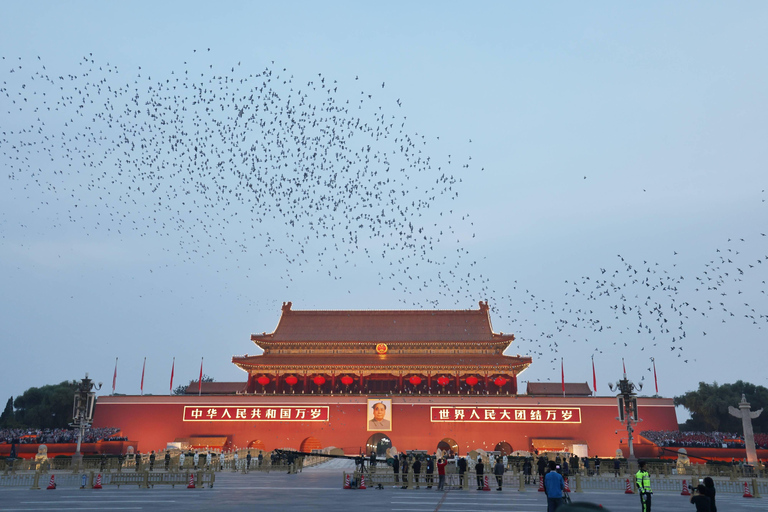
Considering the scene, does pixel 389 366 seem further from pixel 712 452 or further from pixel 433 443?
pixel 712 452

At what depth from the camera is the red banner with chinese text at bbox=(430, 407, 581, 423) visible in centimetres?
4466

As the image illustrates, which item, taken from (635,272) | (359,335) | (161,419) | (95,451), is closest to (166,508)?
(635,272)

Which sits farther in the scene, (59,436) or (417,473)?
(59,436)

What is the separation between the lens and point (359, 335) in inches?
2092

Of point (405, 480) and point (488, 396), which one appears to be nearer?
point (405, 480)

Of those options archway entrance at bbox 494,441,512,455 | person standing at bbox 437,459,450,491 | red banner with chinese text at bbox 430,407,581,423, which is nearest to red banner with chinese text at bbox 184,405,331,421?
red banner with chinese text at bbox 430,407,581,423

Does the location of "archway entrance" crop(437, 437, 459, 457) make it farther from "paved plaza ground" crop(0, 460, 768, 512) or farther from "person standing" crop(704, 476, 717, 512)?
"person standing" crop(704, 476, 717, 512)

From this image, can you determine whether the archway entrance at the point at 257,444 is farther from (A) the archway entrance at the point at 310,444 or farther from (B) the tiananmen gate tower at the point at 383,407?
(A) the archway entrance at the point at 310,444

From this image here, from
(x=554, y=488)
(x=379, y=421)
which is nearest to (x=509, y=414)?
(x=379, y=421)

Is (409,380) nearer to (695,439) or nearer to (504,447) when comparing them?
(504,447)

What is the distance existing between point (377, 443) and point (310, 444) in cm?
495

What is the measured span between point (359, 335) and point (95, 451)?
859 inches

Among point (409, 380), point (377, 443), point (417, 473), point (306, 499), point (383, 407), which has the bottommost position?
point (306, 499)

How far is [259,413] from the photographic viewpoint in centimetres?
4581
